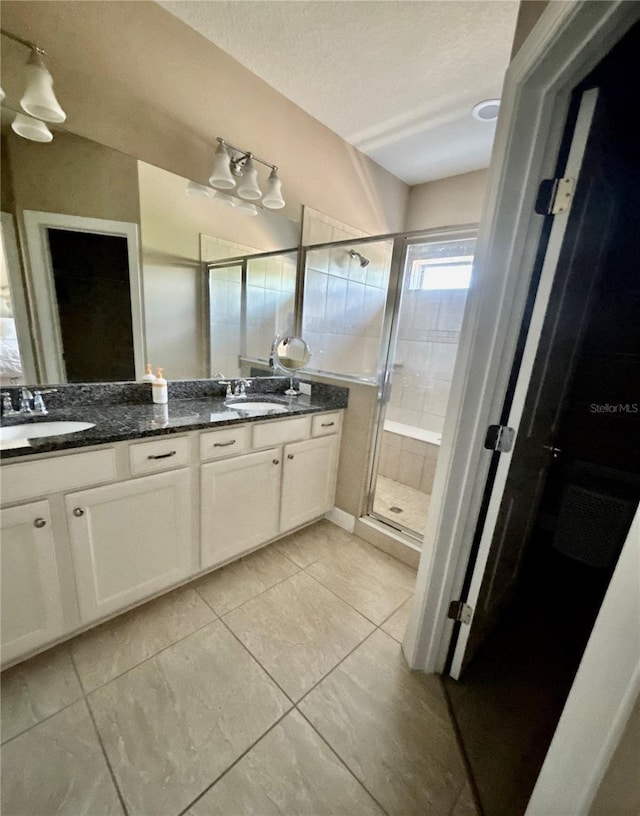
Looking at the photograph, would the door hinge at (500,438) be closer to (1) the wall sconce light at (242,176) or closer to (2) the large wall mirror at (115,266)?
(2) the large wall mirror at (115,266)

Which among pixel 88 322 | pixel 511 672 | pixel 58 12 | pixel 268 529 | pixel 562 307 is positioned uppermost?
pixel 58 12

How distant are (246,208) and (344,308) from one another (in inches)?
37.1

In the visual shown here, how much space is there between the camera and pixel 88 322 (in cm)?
148

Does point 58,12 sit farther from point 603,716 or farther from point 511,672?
point 511,672

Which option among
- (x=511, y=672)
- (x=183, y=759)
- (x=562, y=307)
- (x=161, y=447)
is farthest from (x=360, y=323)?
(x=183, y=759)

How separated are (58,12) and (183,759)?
103 inches

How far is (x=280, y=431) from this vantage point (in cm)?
172

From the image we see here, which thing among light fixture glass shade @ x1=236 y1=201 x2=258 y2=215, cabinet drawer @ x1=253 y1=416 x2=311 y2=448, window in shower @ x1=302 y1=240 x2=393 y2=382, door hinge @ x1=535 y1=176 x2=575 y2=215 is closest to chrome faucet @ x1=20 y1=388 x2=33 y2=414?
cabinet drawer @ x1=253 y1=416 x2=311 y2=448

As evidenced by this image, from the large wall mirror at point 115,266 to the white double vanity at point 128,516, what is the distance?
0.56 meters

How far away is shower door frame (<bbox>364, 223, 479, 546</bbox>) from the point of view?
5.65 feet

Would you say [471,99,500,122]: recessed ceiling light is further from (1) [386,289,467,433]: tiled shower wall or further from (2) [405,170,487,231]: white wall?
(1) [386,289,467,433]: tiled shower wall

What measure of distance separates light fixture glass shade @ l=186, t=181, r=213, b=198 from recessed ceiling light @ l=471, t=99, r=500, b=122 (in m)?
1.52

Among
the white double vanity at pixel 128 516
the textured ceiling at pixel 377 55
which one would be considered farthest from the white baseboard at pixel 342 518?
the textured ceiling at pixel 377 55

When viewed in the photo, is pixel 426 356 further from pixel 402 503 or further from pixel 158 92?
pixel 158 92
